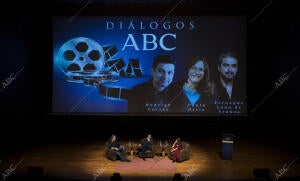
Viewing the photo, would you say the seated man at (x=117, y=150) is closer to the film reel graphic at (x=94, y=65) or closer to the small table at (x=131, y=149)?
the small table at (x=131, y=149)

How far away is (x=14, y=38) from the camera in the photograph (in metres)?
9.57

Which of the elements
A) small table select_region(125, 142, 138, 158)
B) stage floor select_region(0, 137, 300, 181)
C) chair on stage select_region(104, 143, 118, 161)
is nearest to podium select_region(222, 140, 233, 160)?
stage floor select_region(0, 137, 300, 181)

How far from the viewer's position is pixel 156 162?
28.6 feet

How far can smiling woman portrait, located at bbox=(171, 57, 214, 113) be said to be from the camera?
11.0m

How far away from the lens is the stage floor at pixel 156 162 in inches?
306

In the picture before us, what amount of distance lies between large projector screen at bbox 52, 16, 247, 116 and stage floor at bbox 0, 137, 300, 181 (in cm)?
126

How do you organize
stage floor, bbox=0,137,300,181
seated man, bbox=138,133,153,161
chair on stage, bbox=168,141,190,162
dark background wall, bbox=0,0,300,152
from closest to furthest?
stage floor, bbox=0,137,300,181, chair on stage, bbox=168,141,190,162, seated man, bbox=138,133,153,161, dark background wall, bbox=0,0,300,152

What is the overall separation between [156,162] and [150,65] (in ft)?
10.8

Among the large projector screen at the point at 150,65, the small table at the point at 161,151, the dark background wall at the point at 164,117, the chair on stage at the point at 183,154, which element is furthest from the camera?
the large projector screen at the point at 150,65

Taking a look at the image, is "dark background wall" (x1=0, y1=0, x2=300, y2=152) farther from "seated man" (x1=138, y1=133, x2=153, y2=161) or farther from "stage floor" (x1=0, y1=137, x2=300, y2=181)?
"seated man" (x1=138, y1=133, x2=153, y2=161)

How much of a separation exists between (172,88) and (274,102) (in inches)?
114

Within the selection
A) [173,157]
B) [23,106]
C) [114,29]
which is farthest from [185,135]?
[23,106]

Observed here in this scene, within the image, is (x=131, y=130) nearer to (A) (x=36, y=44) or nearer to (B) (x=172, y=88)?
(B) (x=172, y=88)

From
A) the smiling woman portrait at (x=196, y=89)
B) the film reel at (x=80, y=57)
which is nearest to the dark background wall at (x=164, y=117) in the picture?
the smiling woman portrait at (x=196, y=89)
